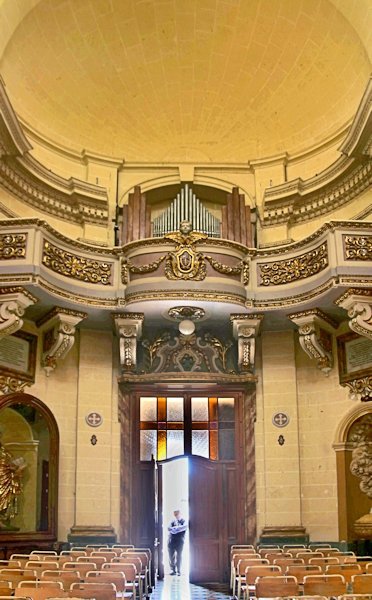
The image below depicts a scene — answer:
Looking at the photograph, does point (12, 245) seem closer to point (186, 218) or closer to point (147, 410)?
point (186, 218)

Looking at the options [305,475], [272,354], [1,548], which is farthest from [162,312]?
[1,548]

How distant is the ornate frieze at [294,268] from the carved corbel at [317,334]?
29.0 inches

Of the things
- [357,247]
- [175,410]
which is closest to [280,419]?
[175,410]

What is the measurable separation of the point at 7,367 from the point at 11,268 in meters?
2.31

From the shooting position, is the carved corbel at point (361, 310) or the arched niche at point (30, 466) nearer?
the carved corbel at point (361, 310)

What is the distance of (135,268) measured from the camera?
1470cm

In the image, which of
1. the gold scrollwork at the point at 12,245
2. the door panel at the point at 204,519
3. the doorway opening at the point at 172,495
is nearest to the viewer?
the gold scrollwork at the point at 12,245

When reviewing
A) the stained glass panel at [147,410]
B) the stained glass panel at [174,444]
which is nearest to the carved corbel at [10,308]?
the stained glass panel at [147,410]

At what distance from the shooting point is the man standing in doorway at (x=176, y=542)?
1642cm

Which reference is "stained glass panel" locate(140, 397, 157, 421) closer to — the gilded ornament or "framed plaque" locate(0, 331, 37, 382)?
"framed plaque" locate(0, 331, 37, 382)

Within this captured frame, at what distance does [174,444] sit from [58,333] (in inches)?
140

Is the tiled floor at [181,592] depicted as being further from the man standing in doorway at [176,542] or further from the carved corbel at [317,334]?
the carved corbel at [317,334]

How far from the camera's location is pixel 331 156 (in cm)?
1656

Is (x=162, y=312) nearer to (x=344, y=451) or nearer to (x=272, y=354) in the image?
(x=272, y=354)
